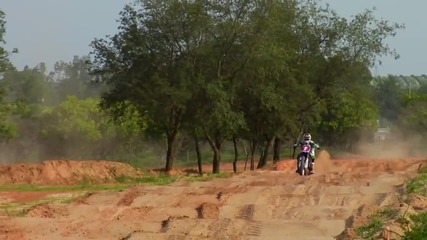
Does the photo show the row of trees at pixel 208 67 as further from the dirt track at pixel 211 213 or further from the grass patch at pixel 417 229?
the grass patch at pixel 417 229

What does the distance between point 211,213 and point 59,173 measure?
19.4 m

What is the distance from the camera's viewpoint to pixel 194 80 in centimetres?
3319

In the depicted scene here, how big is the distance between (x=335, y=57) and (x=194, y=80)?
38.1ft

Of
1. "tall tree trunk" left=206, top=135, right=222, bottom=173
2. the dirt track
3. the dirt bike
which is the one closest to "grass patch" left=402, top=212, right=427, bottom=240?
the dirt track

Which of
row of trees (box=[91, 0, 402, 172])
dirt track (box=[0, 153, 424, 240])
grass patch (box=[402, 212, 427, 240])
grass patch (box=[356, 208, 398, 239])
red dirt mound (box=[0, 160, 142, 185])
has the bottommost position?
red dirt mound (box=[0, 160, 142, 185])

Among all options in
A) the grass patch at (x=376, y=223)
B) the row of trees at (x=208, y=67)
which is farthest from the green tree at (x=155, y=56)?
the grass patch at (x=376, y=223)

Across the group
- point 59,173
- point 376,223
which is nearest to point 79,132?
point 59,173

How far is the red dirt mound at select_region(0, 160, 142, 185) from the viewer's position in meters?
30.4

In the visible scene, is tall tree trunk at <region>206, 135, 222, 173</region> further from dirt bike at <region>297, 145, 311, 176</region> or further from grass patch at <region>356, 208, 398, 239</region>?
grass patch at <region>356, 208, 398, 239</region>

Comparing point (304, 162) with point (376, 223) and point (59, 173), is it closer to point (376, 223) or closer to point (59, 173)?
point (59, 173)

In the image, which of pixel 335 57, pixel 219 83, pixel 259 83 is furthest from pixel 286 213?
pixel 335 57

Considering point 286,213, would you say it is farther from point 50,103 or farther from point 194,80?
point 50,103

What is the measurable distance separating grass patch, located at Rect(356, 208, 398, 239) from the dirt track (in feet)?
1.75

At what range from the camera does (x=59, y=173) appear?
31.5m
